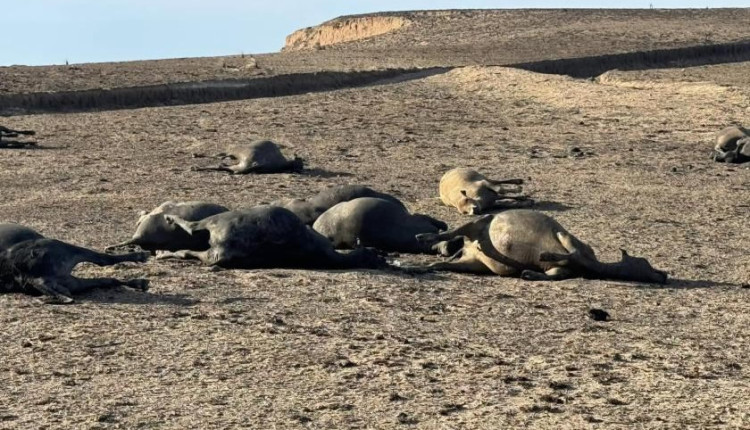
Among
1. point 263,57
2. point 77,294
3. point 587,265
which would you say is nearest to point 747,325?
point 587,265

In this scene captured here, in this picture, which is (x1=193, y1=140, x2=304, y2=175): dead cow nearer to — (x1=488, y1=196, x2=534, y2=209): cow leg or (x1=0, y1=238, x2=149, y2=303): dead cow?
(x1=488, y1=196, x2=534, y2=209): cow leg

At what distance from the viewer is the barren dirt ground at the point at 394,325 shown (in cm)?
677

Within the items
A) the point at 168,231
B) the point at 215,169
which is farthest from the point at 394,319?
the point at 215,169

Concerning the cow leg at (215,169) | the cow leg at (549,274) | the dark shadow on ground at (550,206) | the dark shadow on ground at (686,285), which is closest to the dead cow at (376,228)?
the cow leg at (549,274)

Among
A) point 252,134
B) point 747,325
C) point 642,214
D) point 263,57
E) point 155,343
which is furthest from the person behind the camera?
point 263,57

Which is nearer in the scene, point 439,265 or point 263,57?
point 439,265

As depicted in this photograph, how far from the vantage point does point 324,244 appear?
10.5 m

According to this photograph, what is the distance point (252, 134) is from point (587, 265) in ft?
38.8

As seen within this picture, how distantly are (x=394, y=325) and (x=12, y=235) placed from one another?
9.05 ft

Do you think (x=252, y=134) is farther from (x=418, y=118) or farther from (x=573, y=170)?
(x=573, y=170)

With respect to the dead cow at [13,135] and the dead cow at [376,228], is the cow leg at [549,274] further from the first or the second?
the dead cow at [13,135]

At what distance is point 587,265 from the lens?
10164mm

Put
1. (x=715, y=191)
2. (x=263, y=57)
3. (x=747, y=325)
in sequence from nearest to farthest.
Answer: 1. (x=747, y=325)
2. (x=715, y=191)
3. (x=263, y=57)

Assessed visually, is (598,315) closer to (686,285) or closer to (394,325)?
(394,325)
